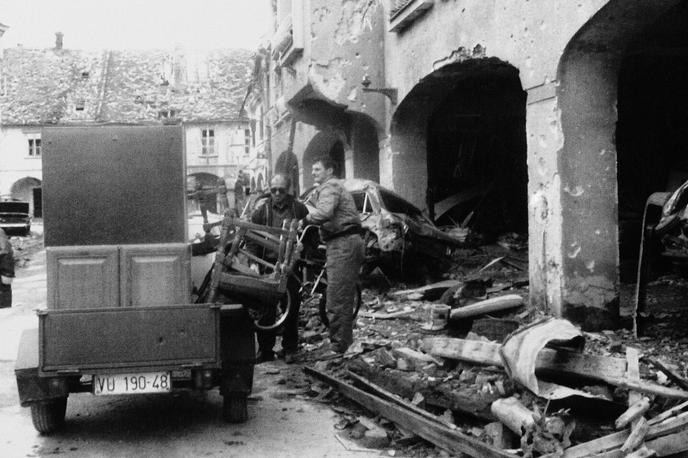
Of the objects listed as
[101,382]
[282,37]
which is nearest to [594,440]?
[101,382]

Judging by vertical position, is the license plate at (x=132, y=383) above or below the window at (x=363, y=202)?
below

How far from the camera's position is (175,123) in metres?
5.76

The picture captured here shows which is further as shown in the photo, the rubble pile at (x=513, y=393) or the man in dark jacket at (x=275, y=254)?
the man in dark jacket at (x=275, y=254)

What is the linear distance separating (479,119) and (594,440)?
13026 millimetres

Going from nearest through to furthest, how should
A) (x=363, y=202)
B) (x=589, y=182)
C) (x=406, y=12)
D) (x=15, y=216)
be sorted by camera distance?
1. (x=589, y=182)
2. (x=363, y=202)
3. (x=406, y=12)
4. (x=15, y=216)

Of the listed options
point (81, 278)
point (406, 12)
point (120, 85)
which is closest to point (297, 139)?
point (406, 12)

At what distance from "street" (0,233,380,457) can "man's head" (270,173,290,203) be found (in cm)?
208

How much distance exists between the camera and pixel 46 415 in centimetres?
553

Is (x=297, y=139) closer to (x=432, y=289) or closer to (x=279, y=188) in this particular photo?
(x=432, y=289)

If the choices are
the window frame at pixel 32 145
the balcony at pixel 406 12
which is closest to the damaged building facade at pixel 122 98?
the window frame at pixel 32 145

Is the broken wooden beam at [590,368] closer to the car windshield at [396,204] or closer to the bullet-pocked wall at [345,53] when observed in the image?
the car windshield at [396,204]

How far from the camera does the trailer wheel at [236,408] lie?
5.84 m

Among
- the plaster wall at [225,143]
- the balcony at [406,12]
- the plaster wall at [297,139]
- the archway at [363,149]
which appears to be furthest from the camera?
the plaster wall at [225,143]

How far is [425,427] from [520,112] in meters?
12.3
